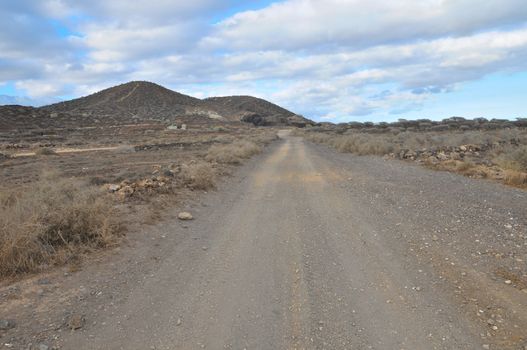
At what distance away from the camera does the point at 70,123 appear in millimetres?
71750

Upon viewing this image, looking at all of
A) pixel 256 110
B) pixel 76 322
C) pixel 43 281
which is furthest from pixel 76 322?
pixel 256 110

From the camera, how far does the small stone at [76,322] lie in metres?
4.85

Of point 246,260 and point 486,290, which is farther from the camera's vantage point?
point 246,260

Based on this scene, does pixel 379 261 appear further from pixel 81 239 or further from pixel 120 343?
pixel 81 239

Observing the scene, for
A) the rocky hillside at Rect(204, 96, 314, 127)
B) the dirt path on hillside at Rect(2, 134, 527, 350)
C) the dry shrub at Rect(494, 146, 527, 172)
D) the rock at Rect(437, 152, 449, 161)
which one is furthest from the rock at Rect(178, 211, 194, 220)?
the rocky hillside at Rect(204, 96, 314, 127)

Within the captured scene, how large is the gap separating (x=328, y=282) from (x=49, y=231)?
177 inches

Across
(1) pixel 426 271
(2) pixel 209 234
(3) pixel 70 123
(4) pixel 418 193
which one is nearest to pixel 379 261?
(1) pixel 426 271

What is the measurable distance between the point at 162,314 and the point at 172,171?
11230 mm

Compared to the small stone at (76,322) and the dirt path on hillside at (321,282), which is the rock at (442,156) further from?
the small stone at (76,322)

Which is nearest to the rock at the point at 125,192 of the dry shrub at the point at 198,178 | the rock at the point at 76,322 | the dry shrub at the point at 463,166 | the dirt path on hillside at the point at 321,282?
the dirt path on hillside at the point at 321,282

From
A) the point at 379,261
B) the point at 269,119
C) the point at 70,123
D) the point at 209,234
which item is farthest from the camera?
the point at 269,119

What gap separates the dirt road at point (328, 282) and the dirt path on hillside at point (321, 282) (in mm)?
20

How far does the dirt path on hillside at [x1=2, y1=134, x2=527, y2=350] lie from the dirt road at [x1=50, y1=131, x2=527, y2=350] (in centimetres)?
2

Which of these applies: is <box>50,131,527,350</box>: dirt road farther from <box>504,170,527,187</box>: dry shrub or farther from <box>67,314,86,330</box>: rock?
<box>504,170,527,187</box>: dry shrub
